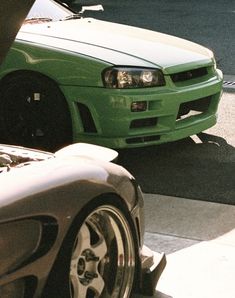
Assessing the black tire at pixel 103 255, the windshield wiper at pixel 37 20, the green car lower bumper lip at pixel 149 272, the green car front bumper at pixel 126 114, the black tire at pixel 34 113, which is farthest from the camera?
the windshield wiper at pixel 37 20

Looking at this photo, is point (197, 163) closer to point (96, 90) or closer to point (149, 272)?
point (96, 90)

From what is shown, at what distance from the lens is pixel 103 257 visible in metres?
3.54

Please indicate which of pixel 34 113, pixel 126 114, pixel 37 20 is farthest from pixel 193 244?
pixel 37 20

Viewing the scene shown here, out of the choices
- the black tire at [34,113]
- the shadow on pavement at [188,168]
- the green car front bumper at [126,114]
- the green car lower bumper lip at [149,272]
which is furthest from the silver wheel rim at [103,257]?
the black tire at [34,113]

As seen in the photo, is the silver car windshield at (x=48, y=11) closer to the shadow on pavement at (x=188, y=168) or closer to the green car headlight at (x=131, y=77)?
the green car headlight at (x=131, y=77)

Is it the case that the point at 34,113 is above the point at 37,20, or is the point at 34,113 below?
below

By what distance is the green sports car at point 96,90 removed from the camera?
598 centimetres

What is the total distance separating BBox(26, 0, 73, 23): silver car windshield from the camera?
704cm

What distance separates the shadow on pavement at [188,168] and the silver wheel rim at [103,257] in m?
2.06

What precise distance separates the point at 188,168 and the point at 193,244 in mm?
1640

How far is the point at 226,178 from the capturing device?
6.03 m

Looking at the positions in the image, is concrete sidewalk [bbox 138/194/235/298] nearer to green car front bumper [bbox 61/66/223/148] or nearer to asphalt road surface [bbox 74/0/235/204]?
asphalt road surface [bbox 74/0/235/204]

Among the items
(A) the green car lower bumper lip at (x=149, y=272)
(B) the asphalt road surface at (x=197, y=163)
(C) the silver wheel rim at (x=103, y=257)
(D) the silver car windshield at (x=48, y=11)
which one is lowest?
(B) the asphalt road surface at (x=197, y=163)

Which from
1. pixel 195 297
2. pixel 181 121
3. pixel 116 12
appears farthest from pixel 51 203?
pixel 116 12
